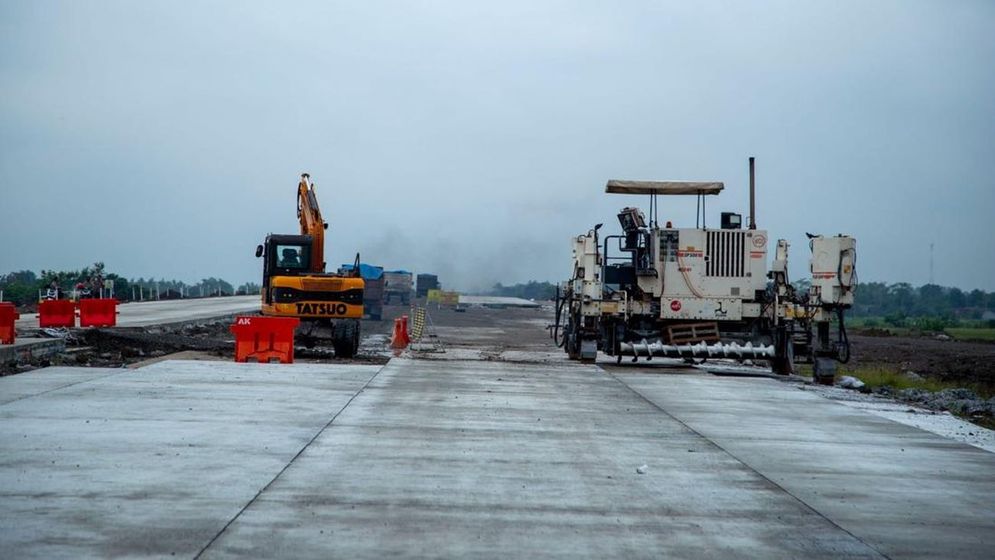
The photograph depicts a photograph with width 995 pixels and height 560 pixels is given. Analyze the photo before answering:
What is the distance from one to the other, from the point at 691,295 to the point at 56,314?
1716 centimetres

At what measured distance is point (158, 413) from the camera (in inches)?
462

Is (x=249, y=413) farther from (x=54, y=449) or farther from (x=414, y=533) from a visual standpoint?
(x=414, y=533)

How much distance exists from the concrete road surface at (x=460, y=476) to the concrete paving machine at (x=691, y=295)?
685 centimetres

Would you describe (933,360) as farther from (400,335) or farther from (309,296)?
(309,296)

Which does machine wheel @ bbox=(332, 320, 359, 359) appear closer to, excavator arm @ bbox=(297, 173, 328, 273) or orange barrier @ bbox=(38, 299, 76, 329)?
excavator arm @ bbox=(297, 173, 328, 273)

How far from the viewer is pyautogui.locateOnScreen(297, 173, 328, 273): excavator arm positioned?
26.1m

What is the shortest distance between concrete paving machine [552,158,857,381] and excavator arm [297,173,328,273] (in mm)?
Result: 7177

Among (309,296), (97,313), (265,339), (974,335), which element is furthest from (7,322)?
(974,335)

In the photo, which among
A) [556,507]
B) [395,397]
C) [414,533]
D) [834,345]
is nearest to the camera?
[414,533]

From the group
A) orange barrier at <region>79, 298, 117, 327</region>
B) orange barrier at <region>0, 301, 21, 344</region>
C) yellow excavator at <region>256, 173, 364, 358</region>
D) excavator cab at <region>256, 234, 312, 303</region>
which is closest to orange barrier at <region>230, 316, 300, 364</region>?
yellow excavator at <region>256, 173, 364, 358</region>

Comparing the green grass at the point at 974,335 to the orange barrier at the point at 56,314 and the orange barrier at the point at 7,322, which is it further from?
the orange barrier at the point at 7,322

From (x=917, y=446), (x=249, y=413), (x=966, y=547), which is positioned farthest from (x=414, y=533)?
(x=917, y=446)

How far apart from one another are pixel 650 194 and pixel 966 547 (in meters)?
16.3

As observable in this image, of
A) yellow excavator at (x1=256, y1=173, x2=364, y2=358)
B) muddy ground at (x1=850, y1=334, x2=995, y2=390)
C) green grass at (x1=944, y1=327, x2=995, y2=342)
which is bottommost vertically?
green grass at (x1=944, y1=327, x2=995, y2=342)
